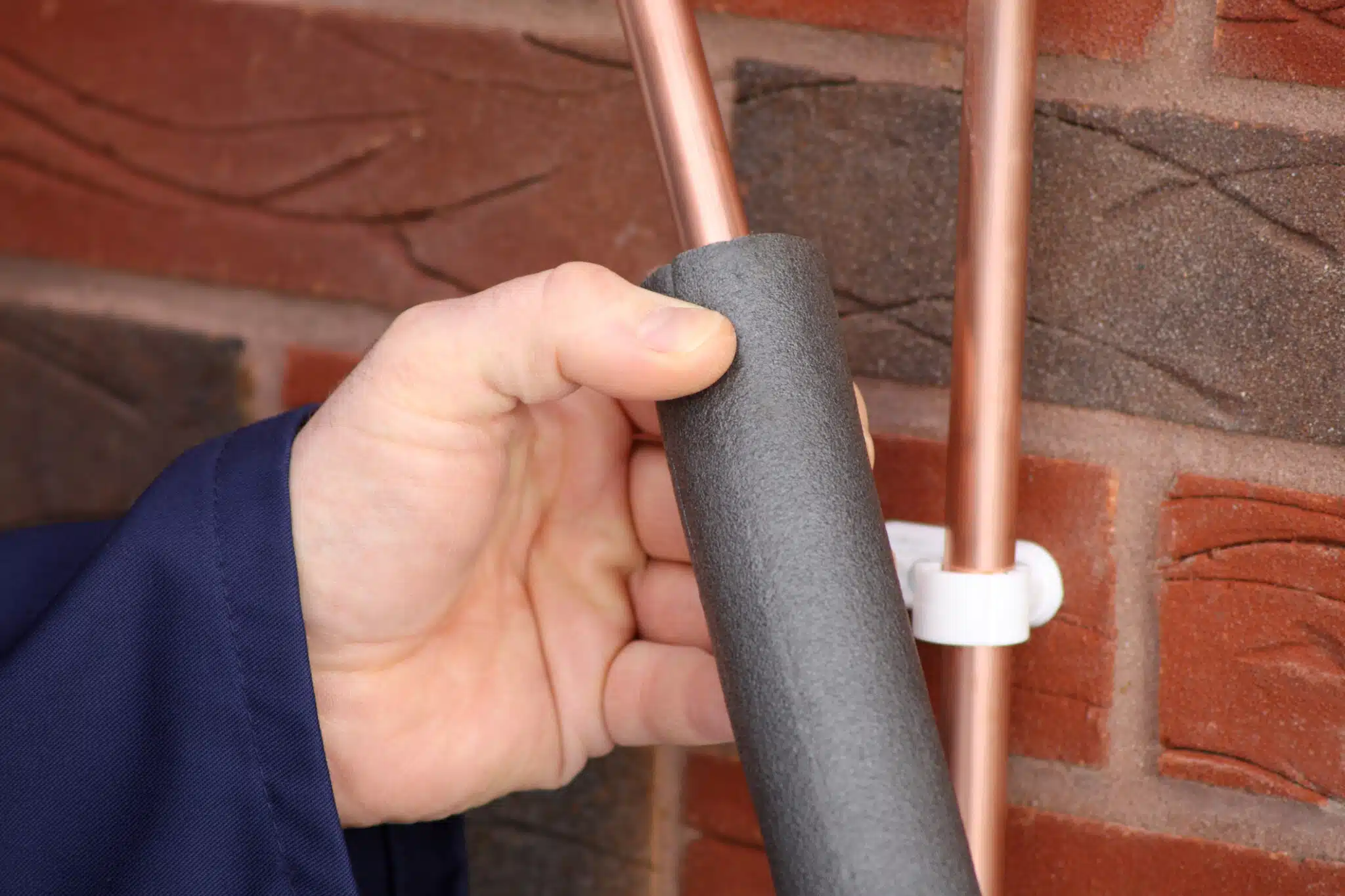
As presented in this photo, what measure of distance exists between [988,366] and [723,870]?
0.23 m

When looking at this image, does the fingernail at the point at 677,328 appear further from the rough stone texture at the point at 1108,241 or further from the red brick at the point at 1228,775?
the red brick at the point at 1228,775

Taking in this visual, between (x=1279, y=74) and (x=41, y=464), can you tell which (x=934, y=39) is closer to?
(x=1279, y=74)

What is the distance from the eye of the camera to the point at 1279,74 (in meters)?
0.34

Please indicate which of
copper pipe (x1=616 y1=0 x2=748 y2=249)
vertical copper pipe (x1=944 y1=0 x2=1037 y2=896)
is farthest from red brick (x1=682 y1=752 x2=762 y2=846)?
copper pipe (x1=616 y1=0 x2=748 y2=249)

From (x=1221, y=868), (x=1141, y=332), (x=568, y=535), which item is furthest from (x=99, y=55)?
(x=1221, y=868)

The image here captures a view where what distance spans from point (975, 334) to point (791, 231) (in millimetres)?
101

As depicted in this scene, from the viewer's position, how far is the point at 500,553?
0.39 meters

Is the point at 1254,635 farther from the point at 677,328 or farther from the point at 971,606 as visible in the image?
the point at 677,328

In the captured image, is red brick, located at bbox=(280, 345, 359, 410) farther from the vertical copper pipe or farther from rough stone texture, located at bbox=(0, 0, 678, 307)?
the vertical copper pipe

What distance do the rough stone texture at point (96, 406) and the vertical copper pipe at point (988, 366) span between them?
29cm

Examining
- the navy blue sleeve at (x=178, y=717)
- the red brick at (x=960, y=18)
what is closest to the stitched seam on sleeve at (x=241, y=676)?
the navy blue sleeve at (x=178, y=717)

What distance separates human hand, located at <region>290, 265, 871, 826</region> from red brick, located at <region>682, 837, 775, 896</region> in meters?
0.06

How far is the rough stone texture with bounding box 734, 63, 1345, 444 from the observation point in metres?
0.35

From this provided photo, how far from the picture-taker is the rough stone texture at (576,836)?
0.45m
